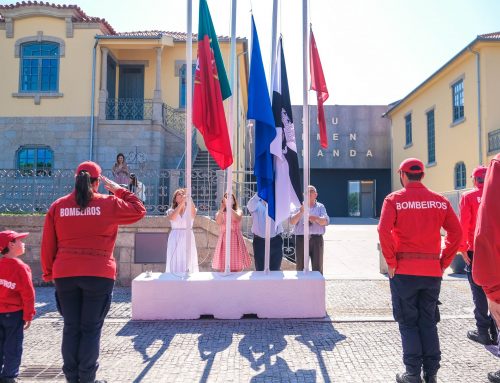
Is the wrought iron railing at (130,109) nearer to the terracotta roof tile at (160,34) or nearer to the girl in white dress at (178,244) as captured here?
the terracotta roof tile at (160,34)

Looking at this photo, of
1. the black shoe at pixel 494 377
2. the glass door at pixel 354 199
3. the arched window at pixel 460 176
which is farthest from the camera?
the glass door at pixel 354 199

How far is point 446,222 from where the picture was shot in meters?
4.05

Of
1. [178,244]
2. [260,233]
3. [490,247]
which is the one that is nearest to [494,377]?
[490,247]

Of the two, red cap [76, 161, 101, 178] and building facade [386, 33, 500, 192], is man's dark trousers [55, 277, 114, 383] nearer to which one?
red cap [76, 161, 101, 178]

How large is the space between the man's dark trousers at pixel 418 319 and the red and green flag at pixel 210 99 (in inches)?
128

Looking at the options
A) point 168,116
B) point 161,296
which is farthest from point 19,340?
point 168,116

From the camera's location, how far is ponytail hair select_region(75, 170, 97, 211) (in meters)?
3.68

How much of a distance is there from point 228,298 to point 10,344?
2.94 metres

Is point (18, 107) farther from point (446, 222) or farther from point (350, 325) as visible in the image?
point (446, 222)

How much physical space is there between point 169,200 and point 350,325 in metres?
5.41

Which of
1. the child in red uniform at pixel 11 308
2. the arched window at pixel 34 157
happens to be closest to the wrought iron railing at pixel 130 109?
the arched window at pixel 34 157

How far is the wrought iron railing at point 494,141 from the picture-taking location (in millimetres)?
17625

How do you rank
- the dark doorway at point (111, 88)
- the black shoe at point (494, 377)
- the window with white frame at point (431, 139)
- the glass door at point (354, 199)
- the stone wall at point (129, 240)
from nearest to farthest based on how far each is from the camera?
the black shoe at point (494, 377) → the stone wall at point (129, 240) → the dark doorway at point (111, 88) → the window with white frame at point (431, 139) → the glass door at point (354, 199)

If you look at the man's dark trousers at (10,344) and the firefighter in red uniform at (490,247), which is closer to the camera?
the firefighter in red uniform at (490,247)
